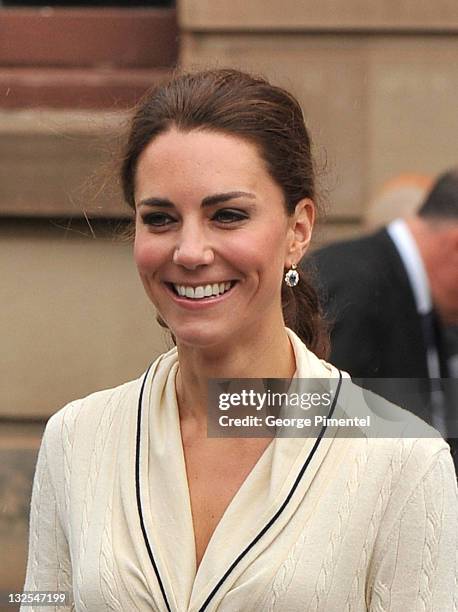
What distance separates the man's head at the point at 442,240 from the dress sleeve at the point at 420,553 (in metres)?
2.14

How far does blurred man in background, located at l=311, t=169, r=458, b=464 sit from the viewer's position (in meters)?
3.98

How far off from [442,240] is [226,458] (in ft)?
7.40

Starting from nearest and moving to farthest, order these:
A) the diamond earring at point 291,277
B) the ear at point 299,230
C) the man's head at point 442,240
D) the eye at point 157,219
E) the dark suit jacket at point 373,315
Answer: the eye at point 157,219
the ear at point 299,230
the diamond earring at point 291,277
the dark suit jacket at point 373,315
the man's head at point 442,240

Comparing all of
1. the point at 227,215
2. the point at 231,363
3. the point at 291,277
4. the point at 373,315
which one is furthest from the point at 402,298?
the point at 227,215

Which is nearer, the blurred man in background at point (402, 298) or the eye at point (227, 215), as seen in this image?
the eye at point (227, 215)

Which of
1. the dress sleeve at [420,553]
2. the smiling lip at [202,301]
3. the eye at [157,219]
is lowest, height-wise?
the dress sleeve at [420,553]

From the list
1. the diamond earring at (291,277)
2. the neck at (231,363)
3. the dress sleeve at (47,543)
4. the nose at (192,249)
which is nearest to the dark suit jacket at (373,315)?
the diamond earring at (291,277)

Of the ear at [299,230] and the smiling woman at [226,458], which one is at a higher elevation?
the ear at [299,230]

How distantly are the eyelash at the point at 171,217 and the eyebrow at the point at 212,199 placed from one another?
2 centimetres

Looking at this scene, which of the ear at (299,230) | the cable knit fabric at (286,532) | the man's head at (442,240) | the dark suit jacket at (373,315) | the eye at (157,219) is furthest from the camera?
the man's head at (442,240)

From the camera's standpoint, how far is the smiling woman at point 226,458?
2.32 meters

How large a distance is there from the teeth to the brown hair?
0.71ft

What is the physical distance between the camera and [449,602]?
2.34 m

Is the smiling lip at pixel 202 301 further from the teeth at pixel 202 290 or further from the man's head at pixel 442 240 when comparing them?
the man's head at pixel 442 240
